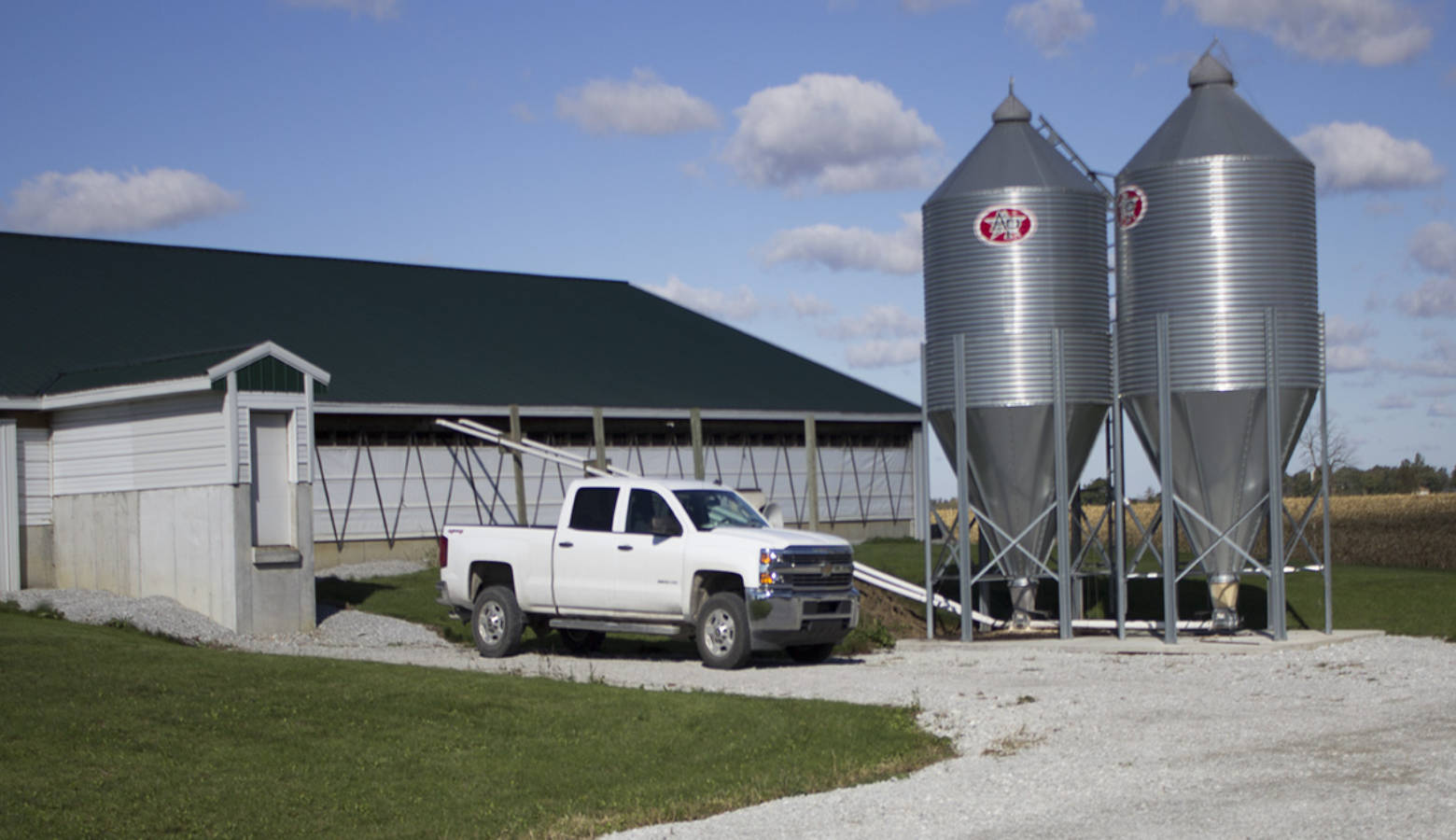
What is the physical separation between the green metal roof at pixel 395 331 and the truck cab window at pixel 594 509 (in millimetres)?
10283

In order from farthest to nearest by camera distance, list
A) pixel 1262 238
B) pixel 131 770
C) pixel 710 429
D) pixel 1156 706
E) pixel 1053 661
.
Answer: pixel 710 429, pixel 1262 238, pixel 1053 661, pixel 1156 706, pixel 131 770

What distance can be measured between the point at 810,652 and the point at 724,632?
1.69m

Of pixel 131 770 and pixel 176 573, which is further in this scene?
pixel 176 573

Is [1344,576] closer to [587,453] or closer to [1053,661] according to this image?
[1053,661]

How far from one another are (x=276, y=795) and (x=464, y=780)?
4.60 ft

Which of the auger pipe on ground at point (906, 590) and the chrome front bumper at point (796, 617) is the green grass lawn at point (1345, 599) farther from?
the chrome front bumper at point (796, 617)

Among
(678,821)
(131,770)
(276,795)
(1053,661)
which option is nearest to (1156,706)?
(1053,661)

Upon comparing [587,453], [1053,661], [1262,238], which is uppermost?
[1262,238]

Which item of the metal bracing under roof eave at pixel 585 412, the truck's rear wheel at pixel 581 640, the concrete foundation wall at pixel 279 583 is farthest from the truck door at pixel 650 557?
the metal bracing under roof eave at pixel 585 412

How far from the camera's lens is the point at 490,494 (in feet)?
115

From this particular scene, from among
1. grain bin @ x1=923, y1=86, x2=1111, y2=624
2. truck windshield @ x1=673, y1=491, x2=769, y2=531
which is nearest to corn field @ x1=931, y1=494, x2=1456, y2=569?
grain bin @ x1=923, y1=86, x2=1111, y2=624

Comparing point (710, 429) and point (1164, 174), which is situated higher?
point (1164, 174)

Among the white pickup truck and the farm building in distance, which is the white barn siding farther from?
the white pickup truck

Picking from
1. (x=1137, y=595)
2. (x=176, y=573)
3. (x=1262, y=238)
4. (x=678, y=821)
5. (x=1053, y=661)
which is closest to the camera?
(x=678, y=821)
